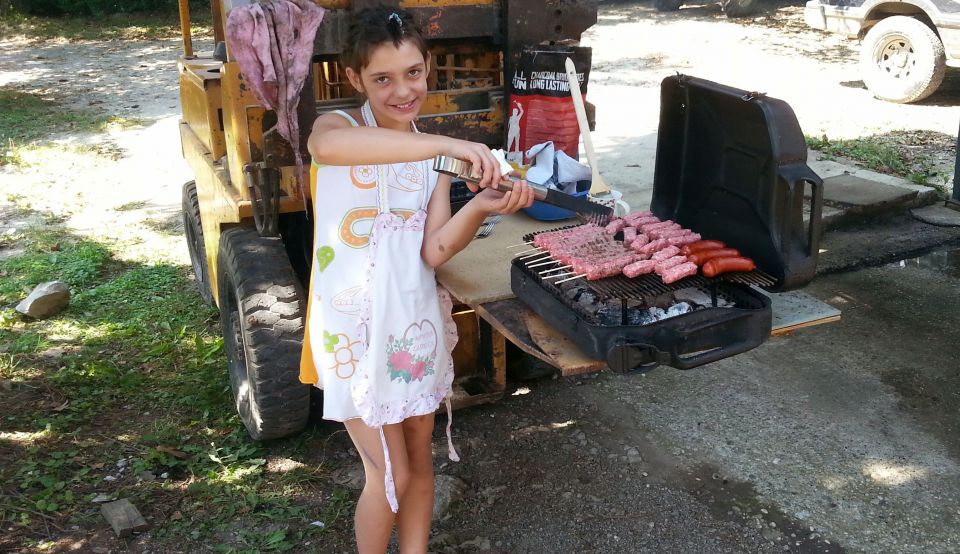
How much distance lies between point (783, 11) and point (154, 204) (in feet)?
45.0

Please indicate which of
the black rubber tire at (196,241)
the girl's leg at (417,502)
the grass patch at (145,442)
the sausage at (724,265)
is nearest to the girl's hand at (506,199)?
the sausage at (724,265)

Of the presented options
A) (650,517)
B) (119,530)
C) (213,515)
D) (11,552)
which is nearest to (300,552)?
(213,515)

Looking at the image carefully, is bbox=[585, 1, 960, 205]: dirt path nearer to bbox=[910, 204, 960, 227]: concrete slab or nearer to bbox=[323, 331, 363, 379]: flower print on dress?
bbox=[910, 204, 960, 227]: concrete slab

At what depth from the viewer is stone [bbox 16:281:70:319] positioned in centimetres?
557

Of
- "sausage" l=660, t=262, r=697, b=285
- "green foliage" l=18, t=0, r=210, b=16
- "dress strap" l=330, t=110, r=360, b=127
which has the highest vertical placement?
"green foliage" l=18, t=0, r=210, b=16

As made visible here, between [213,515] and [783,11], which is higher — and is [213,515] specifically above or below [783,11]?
below

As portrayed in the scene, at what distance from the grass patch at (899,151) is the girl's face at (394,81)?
21.3 ft

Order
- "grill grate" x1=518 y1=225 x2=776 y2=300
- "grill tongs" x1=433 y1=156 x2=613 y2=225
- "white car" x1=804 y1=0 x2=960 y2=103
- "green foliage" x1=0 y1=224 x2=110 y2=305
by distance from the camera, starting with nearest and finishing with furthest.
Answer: "grill tongs" x1=433 y1=156 x2=613 y2=225 < "grill grate" x1=518 y1=225 x2=776 y2=300 < "green foliage" x1=0 y1=224 x2=110 y2=305 < "white car" x1=804 y1=0 x2=960 y2=103

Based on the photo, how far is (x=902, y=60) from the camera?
33.8 ft

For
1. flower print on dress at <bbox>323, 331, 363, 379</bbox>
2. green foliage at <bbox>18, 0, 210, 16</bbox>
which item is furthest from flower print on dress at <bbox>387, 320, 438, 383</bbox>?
green foliage at <bbox>18, 0, 210, 16</bbox>

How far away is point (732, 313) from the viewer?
2576mm

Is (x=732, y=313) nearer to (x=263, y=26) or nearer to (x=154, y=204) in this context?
(x=263, y=26)

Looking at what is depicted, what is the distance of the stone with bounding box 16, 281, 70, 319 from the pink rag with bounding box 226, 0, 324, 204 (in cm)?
325

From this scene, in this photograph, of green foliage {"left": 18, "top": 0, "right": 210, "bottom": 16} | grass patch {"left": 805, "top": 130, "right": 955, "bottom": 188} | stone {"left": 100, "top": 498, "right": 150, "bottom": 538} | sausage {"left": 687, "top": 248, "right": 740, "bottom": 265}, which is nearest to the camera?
sausage {"left": 687, "top": 248, "right": 740, "bottom": 265}
